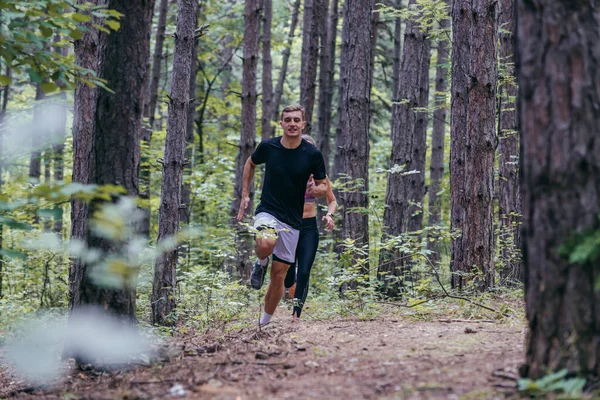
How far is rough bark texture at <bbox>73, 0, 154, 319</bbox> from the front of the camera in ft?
16.8

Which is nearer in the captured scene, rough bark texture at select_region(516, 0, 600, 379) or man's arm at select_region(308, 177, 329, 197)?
rough bark texture at select_region(516, 0, 600, 379)

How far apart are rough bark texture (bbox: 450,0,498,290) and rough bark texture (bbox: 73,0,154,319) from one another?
5192 mm

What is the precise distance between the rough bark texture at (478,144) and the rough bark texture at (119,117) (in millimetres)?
5192

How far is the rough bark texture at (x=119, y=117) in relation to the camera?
5.11 metres

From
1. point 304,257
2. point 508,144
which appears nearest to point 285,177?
point 304,257

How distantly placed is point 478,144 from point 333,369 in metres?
5.30

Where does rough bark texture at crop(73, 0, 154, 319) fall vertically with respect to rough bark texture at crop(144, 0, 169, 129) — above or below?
below

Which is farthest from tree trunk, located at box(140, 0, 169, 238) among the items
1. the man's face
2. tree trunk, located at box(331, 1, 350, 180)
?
the man's face

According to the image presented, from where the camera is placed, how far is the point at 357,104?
11664 mm

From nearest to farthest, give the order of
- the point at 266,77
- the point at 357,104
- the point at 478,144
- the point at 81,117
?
the point at 478,144, the point at 81,117, the point at 357,104, the point at 266,77

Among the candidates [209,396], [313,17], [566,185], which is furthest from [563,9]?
[313,17]

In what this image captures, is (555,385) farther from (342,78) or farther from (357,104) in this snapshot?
(342,78)

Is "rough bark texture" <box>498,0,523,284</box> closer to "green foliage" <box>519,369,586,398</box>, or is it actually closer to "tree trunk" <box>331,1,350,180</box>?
"tree trunk" <box>331,1,350,180</box>

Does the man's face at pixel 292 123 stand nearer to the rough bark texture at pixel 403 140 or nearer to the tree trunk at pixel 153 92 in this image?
→ the rough bark texture at pixel 403 140
